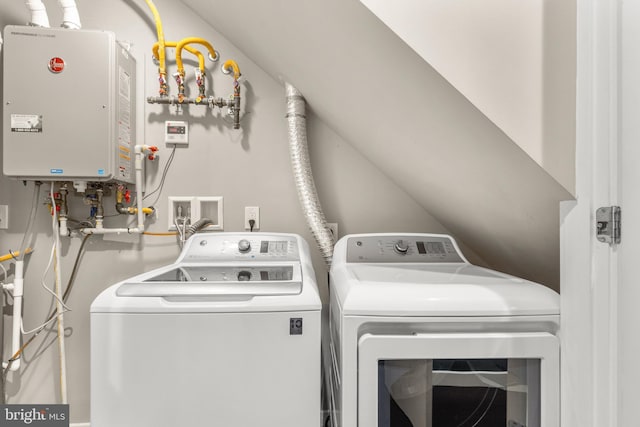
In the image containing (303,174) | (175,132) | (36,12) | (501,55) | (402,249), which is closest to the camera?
(501,55)

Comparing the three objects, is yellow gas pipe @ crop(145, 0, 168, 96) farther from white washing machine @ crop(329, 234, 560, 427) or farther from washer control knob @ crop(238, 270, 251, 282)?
white washing machine @ crop(329, 234, 560, 427)

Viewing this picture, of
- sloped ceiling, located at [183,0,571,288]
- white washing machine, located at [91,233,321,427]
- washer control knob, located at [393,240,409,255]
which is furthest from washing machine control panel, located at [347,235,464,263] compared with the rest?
white washing machine, located at [91,233,321,427]

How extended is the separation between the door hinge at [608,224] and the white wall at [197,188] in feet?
3.96

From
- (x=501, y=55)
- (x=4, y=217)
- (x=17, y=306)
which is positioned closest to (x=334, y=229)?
(x=501, y=55)

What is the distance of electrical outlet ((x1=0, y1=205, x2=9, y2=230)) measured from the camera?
5.82ft

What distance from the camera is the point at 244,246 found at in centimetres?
153

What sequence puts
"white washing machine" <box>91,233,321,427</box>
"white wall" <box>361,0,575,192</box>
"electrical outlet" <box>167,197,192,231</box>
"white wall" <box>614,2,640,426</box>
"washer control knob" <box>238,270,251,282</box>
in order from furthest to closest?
1. "electrical outlet" <box>167,197,192,231</box>
2. "washer control knob" <box>238,270,251,282</box>
3. "white washing machine" <box>91,233,321,427</box>
4. "white wall" <box>361,0,575,192</box>
5. "white wall" <box>614,2,640,426</box>

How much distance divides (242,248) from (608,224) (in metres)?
1.26

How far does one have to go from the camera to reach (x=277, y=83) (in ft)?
6.26

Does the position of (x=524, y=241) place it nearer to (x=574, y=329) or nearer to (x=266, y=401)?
(x=574, y=329)

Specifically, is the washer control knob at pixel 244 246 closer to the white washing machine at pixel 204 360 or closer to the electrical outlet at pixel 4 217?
the white washing machine at pixel 204 360

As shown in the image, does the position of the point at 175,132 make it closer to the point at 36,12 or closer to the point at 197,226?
the point at 197,226

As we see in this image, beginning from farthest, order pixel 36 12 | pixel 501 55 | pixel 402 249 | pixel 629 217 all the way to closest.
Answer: pixel 36 12, pixel 402 249, pixel 501 55, pixel 629 217

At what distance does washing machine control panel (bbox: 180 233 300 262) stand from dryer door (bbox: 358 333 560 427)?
27.1 inches
